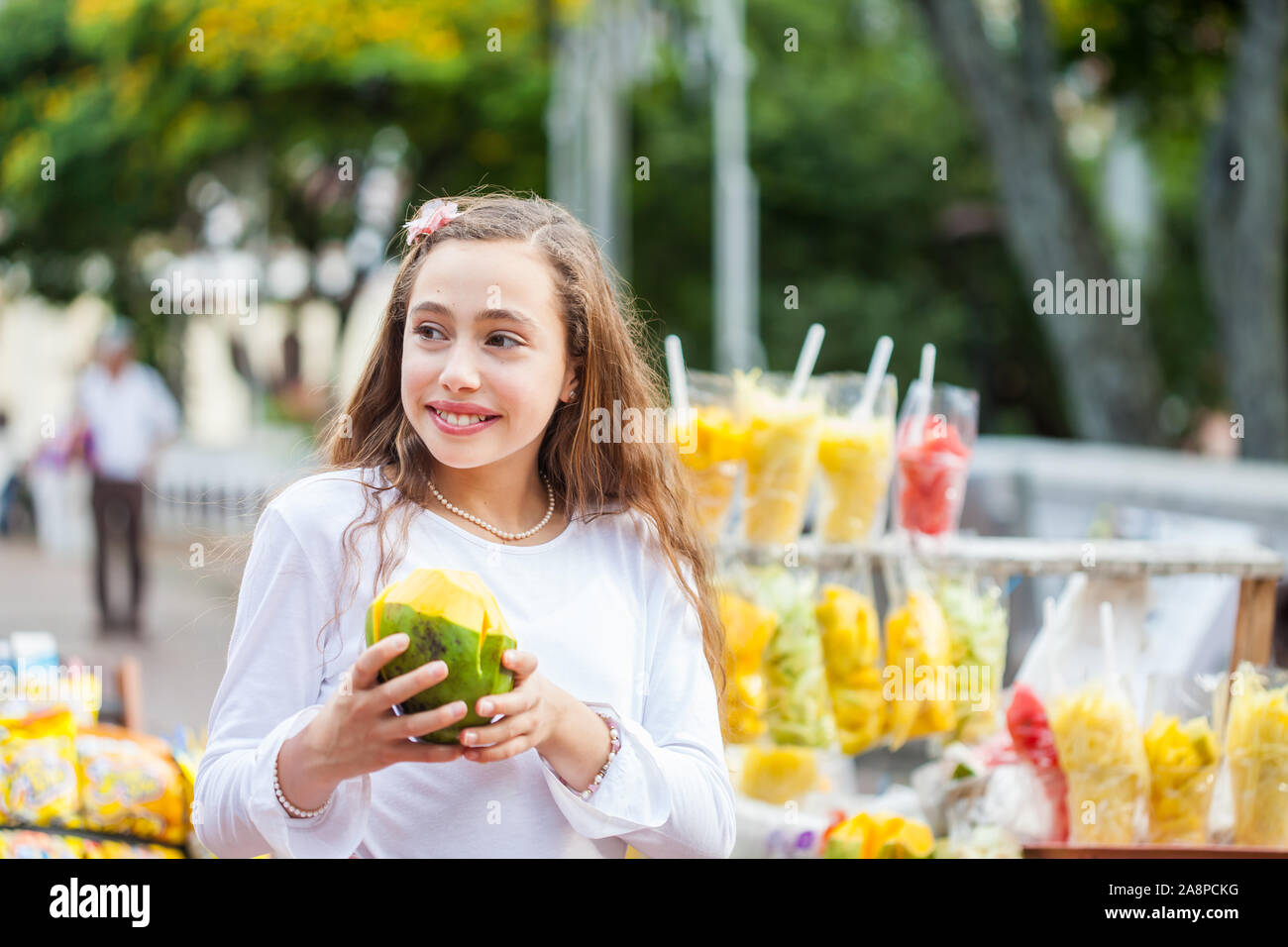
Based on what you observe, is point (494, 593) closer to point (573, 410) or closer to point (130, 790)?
point (573, 410)

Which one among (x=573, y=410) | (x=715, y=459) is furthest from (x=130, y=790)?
(x=573, y=410)

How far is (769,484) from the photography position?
127 inches

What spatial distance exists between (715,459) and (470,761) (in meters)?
1.55

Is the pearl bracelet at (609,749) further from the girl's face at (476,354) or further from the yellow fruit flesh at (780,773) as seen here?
the yellow fruit flesh at (780,773)

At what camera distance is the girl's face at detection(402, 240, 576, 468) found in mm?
1808

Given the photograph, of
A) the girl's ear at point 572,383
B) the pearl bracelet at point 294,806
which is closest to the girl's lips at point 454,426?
the girl's ear at point 572,383

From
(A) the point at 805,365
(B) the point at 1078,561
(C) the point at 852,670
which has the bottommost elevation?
(C) the point at 852,670

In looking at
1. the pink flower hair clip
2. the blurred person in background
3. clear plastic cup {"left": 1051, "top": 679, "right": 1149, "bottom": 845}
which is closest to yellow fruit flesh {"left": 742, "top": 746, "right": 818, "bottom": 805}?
clear plastic cup {"left": 1051, "top": 679, "right": 1149, "bottom": 845}

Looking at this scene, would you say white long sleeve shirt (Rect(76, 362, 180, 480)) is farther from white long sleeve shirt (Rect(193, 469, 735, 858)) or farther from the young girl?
white long sleeve shirt (Rect(193, 469, 735, 858))

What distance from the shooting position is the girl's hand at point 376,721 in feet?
4.94

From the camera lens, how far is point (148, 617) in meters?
10.7

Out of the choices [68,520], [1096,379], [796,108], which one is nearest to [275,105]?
[68,520]

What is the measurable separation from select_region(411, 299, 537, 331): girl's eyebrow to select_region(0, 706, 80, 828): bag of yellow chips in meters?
1.60
